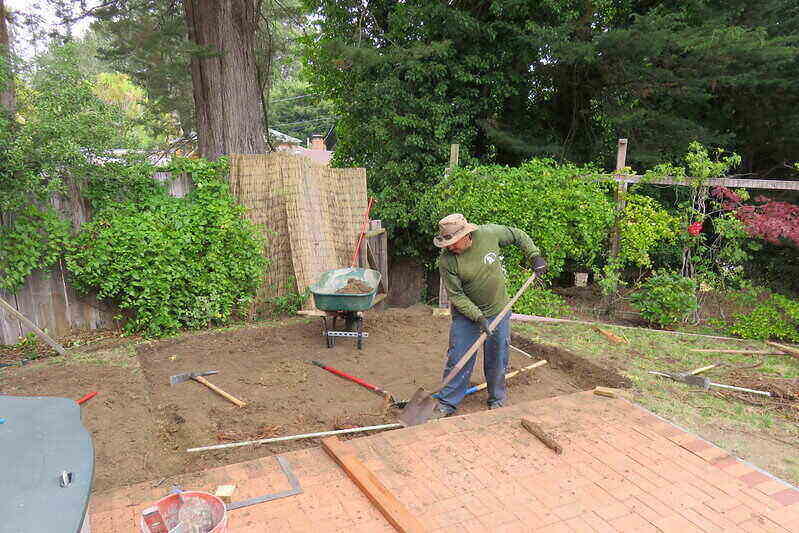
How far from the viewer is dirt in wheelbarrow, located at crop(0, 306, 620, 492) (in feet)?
13.0

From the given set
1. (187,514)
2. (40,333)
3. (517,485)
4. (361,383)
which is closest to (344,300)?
(361,383)

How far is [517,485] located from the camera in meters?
3.46

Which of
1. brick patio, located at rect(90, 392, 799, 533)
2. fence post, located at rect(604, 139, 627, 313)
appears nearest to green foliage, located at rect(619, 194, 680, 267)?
fence post, located at rect(604, 139, 627, 313)

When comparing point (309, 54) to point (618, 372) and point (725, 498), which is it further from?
point (725, 498)

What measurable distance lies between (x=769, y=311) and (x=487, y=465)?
5552mm

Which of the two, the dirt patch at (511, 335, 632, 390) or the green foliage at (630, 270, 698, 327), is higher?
the green foliage at (630, 270, 698, 327)

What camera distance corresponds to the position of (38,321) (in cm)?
611

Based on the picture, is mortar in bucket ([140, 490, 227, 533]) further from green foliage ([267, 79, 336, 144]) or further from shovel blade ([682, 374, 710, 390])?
green foliage ([267, 79, 336, 144])

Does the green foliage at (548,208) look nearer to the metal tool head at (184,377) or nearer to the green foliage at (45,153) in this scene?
the metal tool head at (184,377)

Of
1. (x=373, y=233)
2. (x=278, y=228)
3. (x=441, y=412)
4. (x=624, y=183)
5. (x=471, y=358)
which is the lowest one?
(x=441, y=412)

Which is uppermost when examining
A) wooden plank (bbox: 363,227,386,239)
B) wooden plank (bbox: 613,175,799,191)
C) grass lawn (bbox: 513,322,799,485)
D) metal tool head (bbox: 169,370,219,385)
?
wooden plank (bbox: 613,175,799,191)

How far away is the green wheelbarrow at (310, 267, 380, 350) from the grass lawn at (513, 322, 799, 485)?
2.20m

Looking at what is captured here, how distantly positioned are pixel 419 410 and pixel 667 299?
181 inches

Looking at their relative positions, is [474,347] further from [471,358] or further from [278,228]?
[278,228]
